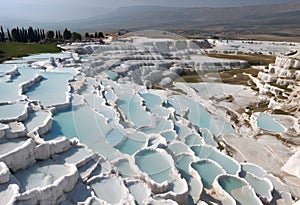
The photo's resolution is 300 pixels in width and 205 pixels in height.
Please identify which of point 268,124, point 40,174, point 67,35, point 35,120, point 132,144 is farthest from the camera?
point 67,35

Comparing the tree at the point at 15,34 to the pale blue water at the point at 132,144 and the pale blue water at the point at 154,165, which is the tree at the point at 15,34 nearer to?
the pale blue water at the point at 132,144

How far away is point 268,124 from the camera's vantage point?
60.8 ft

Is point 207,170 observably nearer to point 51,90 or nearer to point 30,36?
point 51,90

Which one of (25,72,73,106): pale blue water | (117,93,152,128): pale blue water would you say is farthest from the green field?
(117,93,152,128): pale blue water

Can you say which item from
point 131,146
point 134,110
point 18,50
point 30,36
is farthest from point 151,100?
point 30,36

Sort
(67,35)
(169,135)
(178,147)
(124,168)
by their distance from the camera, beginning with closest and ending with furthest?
(124,168) → (178,147) → (169,135) → (67,35)

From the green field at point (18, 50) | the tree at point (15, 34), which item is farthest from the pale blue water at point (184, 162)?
the tree at point (15, 34)

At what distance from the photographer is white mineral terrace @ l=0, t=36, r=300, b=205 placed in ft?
27.3

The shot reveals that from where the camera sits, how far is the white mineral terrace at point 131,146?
834 cm

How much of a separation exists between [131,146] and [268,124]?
10335 mm

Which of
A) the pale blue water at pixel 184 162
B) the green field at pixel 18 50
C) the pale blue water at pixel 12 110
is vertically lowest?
the pale blue water at pixel 184 162

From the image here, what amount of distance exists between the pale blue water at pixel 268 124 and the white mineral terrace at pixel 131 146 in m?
0.06

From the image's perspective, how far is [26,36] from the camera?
45062 mm

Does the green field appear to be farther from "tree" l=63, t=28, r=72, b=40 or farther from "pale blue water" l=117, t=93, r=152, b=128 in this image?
"tree" l=63, t=28, r=72, b=40
